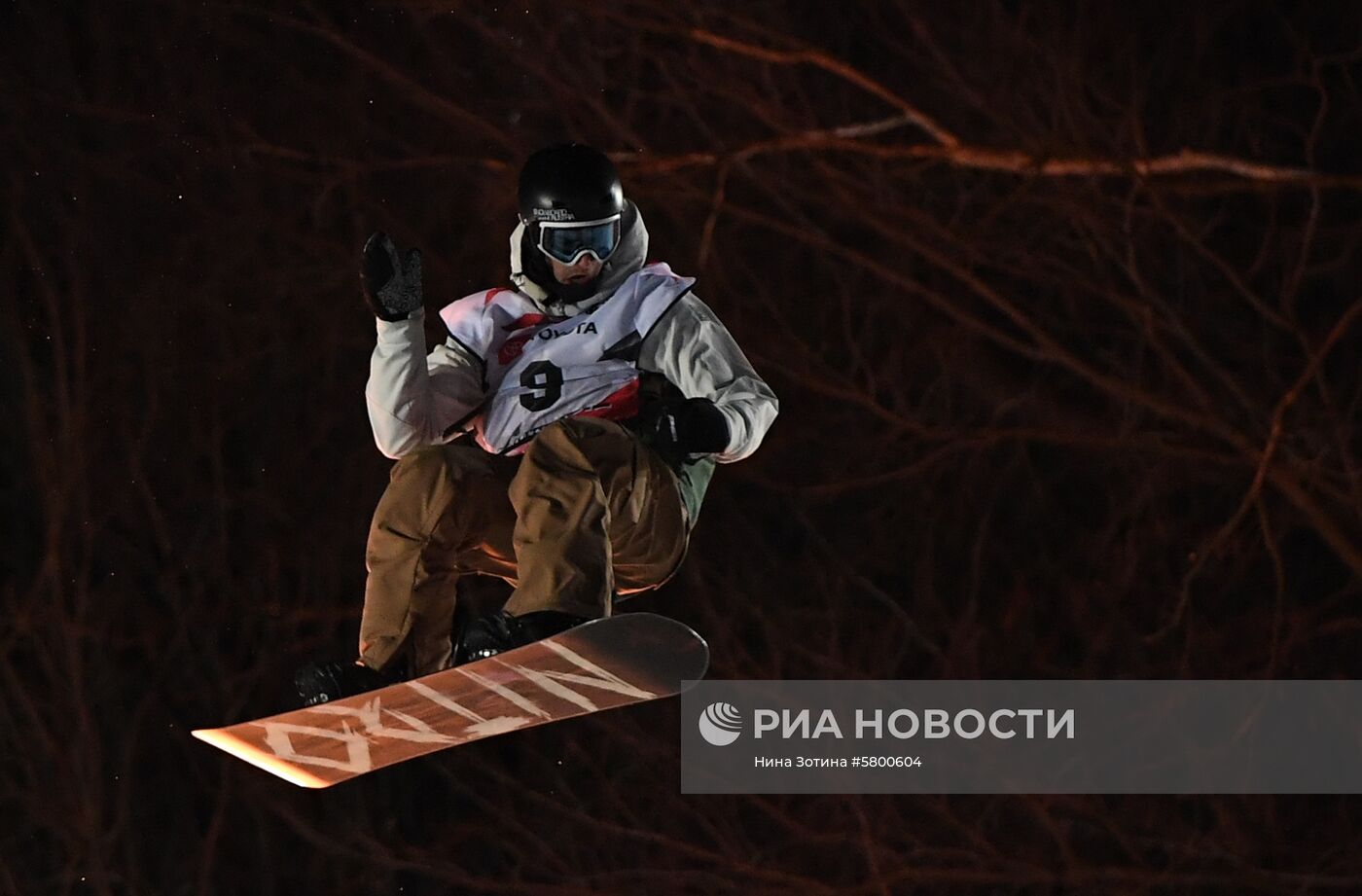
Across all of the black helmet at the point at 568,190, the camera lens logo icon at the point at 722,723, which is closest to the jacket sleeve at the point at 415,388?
the black helmet at the point at 568,190

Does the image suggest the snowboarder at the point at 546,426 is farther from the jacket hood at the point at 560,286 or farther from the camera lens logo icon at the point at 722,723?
the camera lens logo icon at the point at 722,723

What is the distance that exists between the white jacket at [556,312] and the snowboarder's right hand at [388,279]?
0.02 m

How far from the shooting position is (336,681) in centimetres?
397

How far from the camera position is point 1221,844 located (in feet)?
27.6

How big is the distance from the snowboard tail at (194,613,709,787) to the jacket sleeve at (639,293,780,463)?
13.9 inches

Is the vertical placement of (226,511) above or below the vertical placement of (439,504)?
above

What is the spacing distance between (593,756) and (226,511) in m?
1.39

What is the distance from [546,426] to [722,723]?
478cm

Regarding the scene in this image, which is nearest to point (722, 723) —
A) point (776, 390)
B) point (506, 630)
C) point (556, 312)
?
point (776, 390)

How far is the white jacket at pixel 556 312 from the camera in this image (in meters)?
3.99

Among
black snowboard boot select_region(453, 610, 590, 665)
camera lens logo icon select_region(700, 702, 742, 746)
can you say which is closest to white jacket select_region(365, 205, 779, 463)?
black snowboard boot select_region(453, 610, 590, 665)

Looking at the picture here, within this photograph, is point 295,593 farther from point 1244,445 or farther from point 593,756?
point 1244,445

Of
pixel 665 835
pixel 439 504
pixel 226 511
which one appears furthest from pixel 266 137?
pixel 439 504

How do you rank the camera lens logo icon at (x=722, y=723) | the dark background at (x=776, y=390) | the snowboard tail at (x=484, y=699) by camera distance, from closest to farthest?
the snowboard tail at (x=484, y=699) < the dark background at (x=776, y=390) < the camera lens logo icon at (x=722, y=723)
